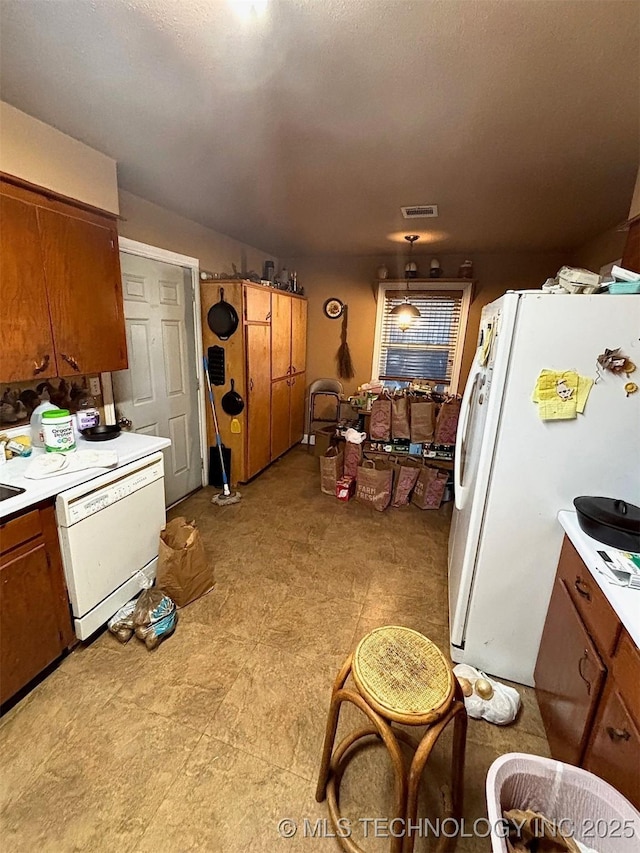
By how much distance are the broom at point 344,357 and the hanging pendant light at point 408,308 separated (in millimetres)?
635

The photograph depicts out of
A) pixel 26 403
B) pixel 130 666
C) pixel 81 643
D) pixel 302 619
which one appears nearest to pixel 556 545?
pixel 302 619

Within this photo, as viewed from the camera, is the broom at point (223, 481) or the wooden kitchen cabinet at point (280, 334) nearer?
the broom at point (223, 481)

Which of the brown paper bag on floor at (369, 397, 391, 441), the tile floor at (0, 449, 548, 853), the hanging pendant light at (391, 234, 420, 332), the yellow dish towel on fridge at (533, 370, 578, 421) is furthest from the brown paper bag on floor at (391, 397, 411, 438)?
the yellow dish towel on fridge at (533, 370, 578, 421)

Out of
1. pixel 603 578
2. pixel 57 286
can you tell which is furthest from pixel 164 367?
pixel 603 578

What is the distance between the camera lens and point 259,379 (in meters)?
3.68

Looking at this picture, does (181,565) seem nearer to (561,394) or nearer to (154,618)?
(154,618)

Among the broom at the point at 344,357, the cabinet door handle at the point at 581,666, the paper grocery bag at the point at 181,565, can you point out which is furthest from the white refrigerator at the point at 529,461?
the broom at the point at 344,357

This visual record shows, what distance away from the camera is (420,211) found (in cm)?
285

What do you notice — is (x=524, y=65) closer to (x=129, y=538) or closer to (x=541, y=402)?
(x=541, y=402)

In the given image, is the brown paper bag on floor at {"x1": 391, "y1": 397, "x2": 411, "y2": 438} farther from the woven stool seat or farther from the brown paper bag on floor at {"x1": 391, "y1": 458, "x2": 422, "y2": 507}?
the woven stool seat

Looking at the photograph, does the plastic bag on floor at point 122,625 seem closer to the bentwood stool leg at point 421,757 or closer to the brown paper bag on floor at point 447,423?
the bentwood stool leg at point 421,757

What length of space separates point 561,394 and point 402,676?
3.71 ft

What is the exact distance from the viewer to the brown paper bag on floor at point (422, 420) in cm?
330

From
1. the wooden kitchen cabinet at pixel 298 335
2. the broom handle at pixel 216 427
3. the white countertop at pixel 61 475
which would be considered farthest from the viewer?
the wooden kitchen cabinet at pixel 298 335
